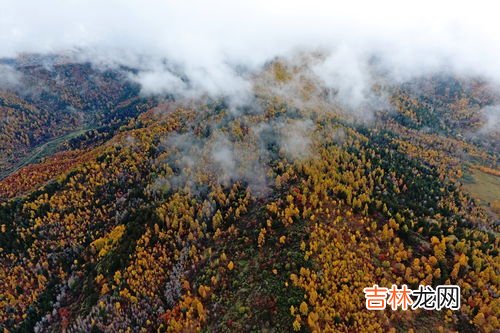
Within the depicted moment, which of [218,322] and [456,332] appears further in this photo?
[218,322]

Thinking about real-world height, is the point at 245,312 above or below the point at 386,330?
below

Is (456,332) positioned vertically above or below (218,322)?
above

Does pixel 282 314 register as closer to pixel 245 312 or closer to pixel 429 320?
pixel 245 312

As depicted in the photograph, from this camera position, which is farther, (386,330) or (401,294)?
(401,294)

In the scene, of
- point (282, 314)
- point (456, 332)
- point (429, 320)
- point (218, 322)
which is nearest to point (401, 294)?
point (429, 320)

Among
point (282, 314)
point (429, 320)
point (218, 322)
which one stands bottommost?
point (218, 322)

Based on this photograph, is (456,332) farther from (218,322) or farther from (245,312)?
(218,322)

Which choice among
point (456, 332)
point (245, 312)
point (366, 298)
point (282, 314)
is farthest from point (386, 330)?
point (245, 312)

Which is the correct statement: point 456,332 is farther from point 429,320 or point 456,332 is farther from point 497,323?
point 497,323
